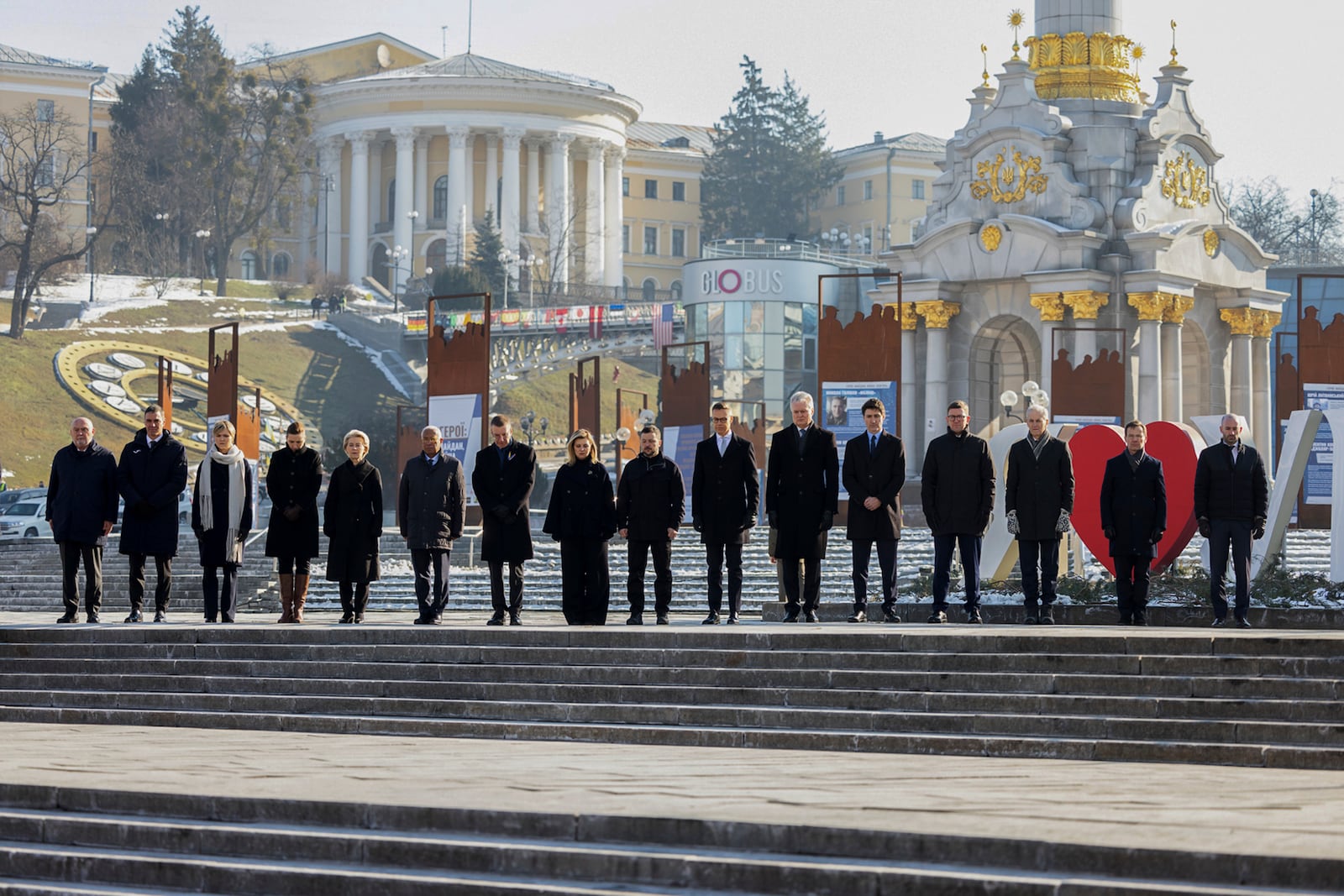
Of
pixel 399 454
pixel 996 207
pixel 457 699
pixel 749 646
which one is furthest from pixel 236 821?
pixel 996 207

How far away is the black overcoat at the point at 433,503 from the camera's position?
1555 centimetres

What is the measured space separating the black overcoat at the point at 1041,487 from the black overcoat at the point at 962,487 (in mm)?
269

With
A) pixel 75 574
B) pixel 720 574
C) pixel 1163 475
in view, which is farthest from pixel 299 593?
pixel 1163 475

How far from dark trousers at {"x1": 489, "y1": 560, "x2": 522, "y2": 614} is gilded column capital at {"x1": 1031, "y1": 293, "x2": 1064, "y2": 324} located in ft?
61.0

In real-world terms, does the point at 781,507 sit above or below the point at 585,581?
above

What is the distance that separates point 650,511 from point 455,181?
84.0 meters

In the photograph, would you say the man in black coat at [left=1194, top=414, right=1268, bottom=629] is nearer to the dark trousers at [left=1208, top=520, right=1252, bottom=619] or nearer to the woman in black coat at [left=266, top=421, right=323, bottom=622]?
the dark trousers at [left=1208, top=520, right=1252, bottom=619]

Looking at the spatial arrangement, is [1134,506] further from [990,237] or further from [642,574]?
[990,237]

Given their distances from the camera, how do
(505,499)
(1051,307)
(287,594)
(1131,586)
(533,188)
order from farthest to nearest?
1. (533,188)
2. (1051,307)
3. (287,594)
4. (505,499)
5. (1131,586)

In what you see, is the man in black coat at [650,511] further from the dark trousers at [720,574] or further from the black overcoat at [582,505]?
the dark trousers at [720,574]

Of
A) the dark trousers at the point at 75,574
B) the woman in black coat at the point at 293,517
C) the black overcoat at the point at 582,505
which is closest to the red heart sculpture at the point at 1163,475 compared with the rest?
the black overcoat at the point at 582,505

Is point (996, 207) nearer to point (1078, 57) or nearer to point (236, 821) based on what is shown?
point (1078, 57)

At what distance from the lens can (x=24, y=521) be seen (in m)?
38.2

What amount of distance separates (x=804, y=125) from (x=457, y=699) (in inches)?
3691
